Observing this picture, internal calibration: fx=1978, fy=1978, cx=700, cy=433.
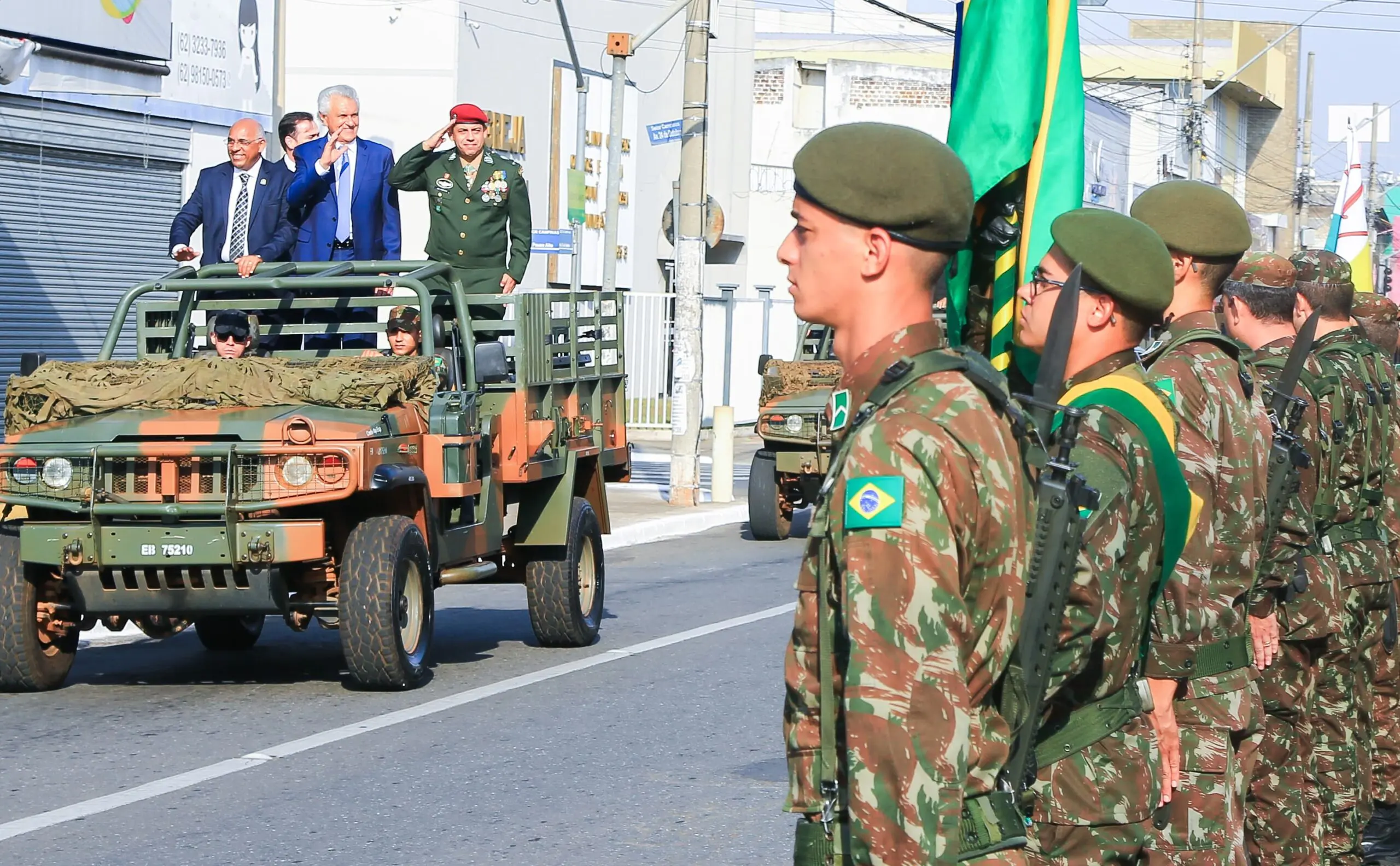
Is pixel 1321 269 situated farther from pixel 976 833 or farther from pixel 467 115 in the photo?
pixel 467 115

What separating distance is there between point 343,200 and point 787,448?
6.16m

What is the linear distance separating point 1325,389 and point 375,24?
2539 cm

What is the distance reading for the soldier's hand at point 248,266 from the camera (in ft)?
34.4

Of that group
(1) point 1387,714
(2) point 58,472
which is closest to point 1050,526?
(1) point 1387,714

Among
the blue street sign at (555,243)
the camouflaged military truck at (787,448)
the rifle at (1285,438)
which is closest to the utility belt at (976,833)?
the rifle at (1285,438)

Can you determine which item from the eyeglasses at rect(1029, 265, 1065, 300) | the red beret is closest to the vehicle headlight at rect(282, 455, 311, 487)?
the red beret

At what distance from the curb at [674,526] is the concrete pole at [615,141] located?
4.87 metres

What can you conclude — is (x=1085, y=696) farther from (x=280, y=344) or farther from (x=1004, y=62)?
(x=280, y=344)

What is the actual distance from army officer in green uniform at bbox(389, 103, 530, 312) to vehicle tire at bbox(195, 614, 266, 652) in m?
2.30

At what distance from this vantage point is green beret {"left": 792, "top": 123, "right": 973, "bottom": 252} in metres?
2.83

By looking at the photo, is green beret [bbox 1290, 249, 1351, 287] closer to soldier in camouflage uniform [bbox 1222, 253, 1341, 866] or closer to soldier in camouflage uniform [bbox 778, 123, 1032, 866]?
soldier in camouflage uniform [bbox 1222, 253, 1341, 866]

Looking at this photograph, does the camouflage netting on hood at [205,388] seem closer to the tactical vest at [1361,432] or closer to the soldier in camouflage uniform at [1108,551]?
the tactical vest at [1361,432]

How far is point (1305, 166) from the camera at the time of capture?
7025cm

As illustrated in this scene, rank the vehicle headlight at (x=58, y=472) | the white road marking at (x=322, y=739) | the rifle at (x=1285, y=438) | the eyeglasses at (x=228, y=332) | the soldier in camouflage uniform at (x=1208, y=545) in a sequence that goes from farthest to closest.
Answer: the eyeglasses at (x=228, y=332)
the vehicle headlight at (x=58, y=472)
the white road marking at (x=322, y=739)
the rifle at (x=1285, y=438)
the soldier in camouflage uniform at (x=1208, y=545)
